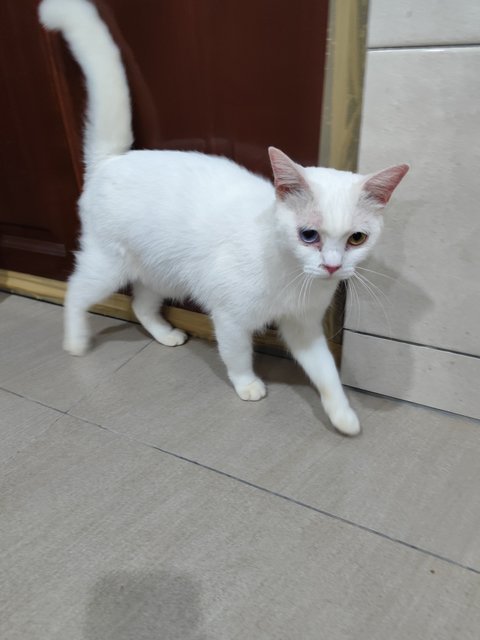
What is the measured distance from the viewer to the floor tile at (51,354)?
1.18m

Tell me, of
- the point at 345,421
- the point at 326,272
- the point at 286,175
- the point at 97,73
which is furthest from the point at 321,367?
the point at 97,73

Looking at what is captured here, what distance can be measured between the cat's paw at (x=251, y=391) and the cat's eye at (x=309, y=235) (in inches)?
17.7

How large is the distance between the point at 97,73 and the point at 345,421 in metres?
0.90

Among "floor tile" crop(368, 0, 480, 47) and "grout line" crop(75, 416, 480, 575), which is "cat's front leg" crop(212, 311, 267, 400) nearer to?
"grout line" crop(75, 416, 480, 575)

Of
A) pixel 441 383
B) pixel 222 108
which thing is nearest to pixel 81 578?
pixel 441 383

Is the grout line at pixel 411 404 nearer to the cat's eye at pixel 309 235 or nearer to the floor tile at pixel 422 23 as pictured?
the cat's eye at pixel 309 235

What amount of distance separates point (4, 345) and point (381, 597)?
3.76 feet

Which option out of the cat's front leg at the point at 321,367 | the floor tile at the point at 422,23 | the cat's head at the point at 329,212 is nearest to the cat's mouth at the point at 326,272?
the cat's head at the point at 329,212

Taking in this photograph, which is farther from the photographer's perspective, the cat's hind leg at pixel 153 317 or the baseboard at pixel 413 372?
the cat's hind leg at pixel 153 317

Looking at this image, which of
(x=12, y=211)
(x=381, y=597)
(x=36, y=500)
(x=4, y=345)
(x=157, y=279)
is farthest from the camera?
(x=12, y=211)

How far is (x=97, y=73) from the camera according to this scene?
1039 millimetres

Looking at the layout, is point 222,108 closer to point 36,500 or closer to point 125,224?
point 125,224

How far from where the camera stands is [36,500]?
0.88 meters

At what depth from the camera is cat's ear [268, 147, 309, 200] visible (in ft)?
2.34
